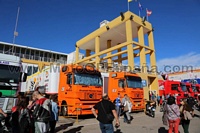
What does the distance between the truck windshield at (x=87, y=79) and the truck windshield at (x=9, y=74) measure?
331cm

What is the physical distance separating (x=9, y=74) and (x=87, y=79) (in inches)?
177

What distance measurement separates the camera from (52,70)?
12.1m

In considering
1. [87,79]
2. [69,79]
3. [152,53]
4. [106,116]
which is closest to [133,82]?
[87,79]

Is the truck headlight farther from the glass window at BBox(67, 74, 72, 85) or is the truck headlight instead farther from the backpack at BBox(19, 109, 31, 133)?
the backpack at BBox(19, 109, 31, 133)

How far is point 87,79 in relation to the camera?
10828 mm

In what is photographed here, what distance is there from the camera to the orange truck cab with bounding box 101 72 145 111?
12.8m

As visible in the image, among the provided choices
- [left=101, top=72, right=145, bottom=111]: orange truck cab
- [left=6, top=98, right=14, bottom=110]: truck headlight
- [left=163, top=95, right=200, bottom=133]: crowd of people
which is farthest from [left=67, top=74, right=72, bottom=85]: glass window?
[left=163, top=95, right=200, bottom=133]: crowd of people

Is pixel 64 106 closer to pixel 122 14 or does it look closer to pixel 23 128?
pixel 23 128

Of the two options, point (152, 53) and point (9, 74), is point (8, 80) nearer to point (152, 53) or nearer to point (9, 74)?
point (9, 74)

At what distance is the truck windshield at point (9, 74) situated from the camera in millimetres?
8730

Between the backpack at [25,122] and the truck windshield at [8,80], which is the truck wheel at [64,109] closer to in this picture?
the truck windshield at [8,80]

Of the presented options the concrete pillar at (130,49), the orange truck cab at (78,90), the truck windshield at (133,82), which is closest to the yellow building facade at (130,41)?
the concrete pillar at (130,49)

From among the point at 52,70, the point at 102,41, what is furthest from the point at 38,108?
the point at 102,41

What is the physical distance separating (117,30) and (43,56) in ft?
66.0
